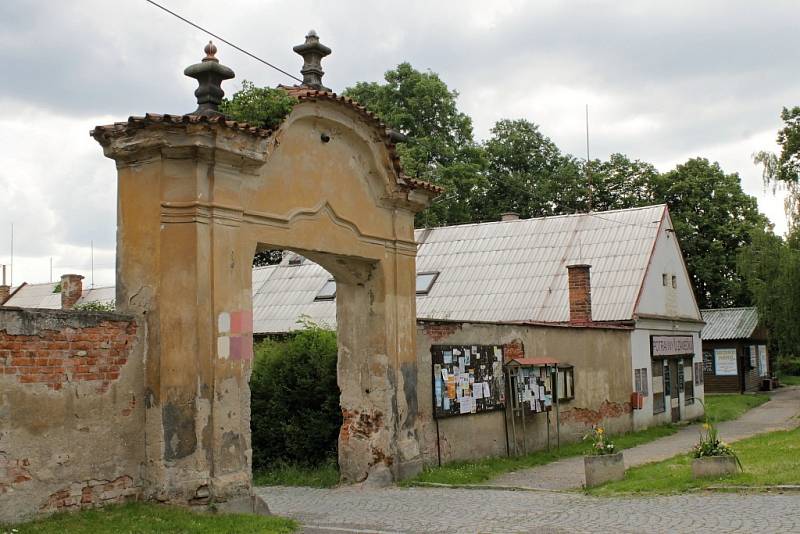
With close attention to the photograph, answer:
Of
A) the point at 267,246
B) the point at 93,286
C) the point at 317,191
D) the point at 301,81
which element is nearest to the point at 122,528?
the point at 267,246

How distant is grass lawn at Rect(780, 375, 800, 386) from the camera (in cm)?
4644

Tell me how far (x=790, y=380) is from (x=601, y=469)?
41.1 meters

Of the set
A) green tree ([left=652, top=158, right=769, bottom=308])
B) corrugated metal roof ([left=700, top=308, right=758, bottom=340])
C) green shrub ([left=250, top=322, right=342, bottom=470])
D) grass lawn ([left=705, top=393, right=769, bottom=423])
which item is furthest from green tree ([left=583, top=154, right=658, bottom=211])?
green shrub ([left=250, top=322, right=342, bottom=470])

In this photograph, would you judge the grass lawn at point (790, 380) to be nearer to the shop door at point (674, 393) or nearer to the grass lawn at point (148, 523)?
the shop door at point (674, 393)

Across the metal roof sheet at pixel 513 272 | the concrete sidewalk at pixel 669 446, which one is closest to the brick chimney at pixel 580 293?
the metal roof sheet at pixel 513 272

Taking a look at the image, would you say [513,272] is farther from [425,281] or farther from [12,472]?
[12,472]

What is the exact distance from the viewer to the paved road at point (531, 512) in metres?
8.97

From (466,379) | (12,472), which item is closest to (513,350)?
(466,379)

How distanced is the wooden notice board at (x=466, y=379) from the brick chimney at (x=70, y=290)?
26.9 metres

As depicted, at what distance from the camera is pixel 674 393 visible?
26.4 metres

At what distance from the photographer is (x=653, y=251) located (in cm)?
2588

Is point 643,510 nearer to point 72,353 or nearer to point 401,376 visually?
point 401,376

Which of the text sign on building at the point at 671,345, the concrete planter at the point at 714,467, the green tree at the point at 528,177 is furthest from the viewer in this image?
the green tree at the point at 528,177

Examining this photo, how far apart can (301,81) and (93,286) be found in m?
31.8
